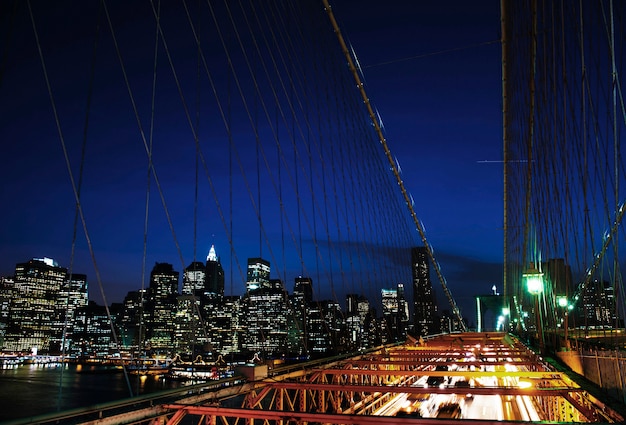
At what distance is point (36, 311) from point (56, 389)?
39492 mm

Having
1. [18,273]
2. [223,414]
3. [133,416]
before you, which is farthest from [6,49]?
[18,273]

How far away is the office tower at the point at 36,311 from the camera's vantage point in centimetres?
8375

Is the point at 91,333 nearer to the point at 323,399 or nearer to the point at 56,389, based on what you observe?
the point at 56,389

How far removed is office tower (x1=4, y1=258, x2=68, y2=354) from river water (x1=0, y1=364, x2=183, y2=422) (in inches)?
402

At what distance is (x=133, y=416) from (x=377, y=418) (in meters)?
2.29

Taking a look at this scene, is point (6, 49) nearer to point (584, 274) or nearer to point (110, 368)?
point (584, 274)

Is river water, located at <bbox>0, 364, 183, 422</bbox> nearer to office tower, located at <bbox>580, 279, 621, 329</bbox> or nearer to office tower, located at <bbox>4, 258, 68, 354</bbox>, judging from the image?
office tower, located at <bbox>4, 258, 68, 354</bbox>

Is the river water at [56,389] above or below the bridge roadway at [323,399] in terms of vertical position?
below

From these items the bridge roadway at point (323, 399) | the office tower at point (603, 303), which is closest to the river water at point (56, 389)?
the office tower at point (603, 303)

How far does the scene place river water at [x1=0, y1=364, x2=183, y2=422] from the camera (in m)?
49.9

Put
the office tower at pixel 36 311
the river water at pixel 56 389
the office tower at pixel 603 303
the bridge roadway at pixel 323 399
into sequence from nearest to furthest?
1. the bridge roadway at pixel 323 399
2. the office tower at pixel 603 303
3. the river water at pixel 56 389
4. the office tower at pixel 36 311

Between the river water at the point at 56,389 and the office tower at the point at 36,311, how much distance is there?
10.2 meters

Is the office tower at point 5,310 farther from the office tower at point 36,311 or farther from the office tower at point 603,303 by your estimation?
the office tower at point 603,303

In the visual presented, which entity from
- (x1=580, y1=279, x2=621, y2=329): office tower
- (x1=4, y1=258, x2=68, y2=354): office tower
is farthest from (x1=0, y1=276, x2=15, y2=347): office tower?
(x1=580, y1=279, x2=621, y2=329): office tower
